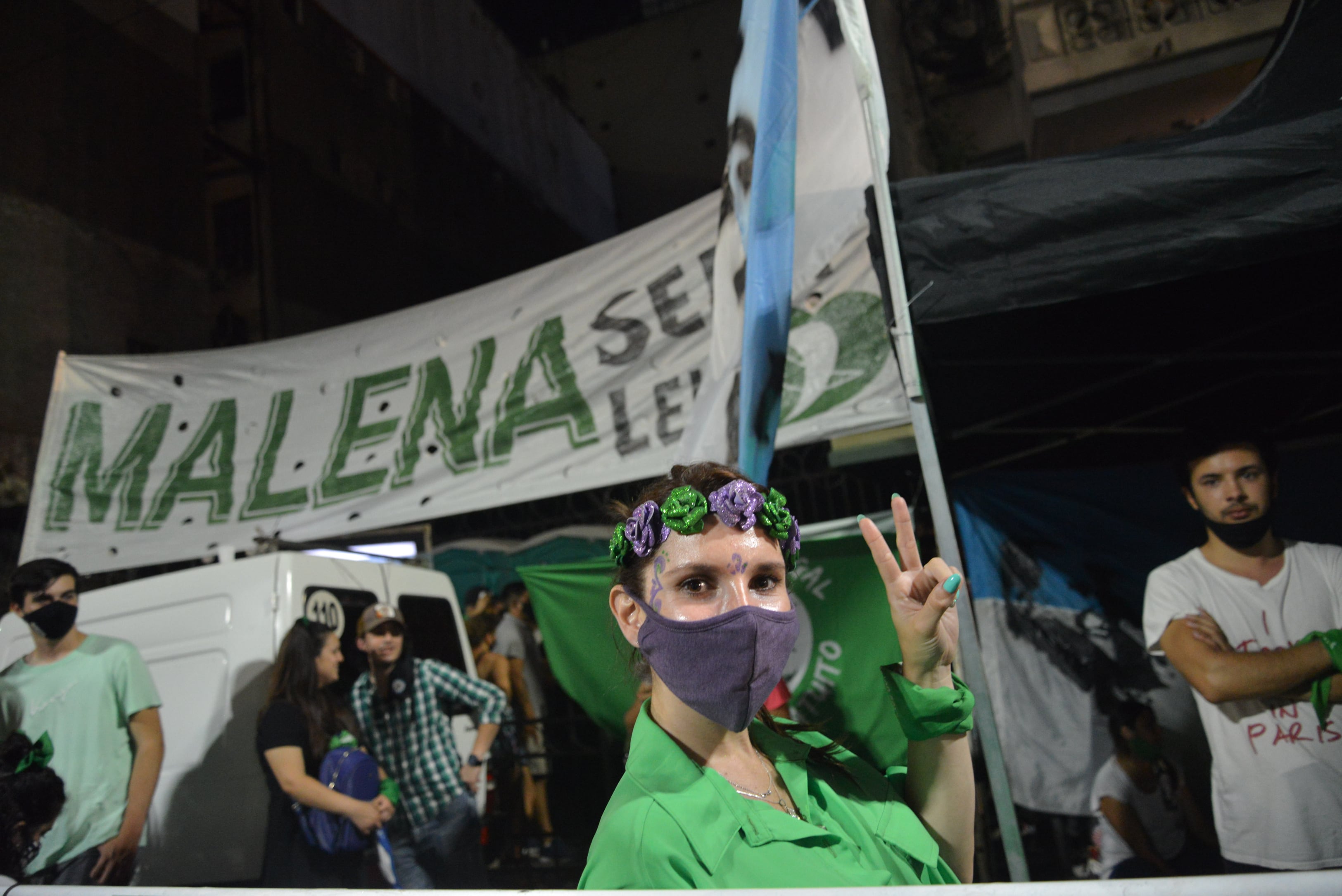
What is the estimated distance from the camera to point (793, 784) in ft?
5.55

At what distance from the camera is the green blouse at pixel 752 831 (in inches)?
54.6

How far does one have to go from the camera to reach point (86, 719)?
375 cm

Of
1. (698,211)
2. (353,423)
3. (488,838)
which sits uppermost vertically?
(698,211)

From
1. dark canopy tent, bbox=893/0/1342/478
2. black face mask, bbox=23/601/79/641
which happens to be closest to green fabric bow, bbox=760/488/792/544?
dark canopy tent, bbox=893/0/1342/478

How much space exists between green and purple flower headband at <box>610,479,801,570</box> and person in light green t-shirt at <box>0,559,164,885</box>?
124 inches

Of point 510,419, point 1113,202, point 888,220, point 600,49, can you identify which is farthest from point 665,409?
point 600,49

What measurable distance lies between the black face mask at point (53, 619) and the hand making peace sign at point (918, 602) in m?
3.85

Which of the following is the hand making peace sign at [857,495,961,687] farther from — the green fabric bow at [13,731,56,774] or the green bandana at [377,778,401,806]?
the green fabric bow at [13,731,56,774]

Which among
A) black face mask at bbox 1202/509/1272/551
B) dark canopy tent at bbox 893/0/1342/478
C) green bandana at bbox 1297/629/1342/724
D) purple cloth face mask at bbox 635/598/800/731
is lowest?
green bandana at bbox 1297/629/1342/724

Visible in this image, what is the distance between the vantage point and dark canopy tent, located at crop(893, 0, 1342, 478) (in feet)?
8.18

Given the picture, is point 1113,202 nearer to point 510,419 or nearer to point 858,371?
point 858,371

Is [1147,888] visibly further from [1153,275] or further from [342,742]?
[342,742]

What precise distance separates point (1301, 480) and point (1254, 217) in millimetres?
2227

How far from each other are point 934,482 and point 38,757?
11.7 ft
